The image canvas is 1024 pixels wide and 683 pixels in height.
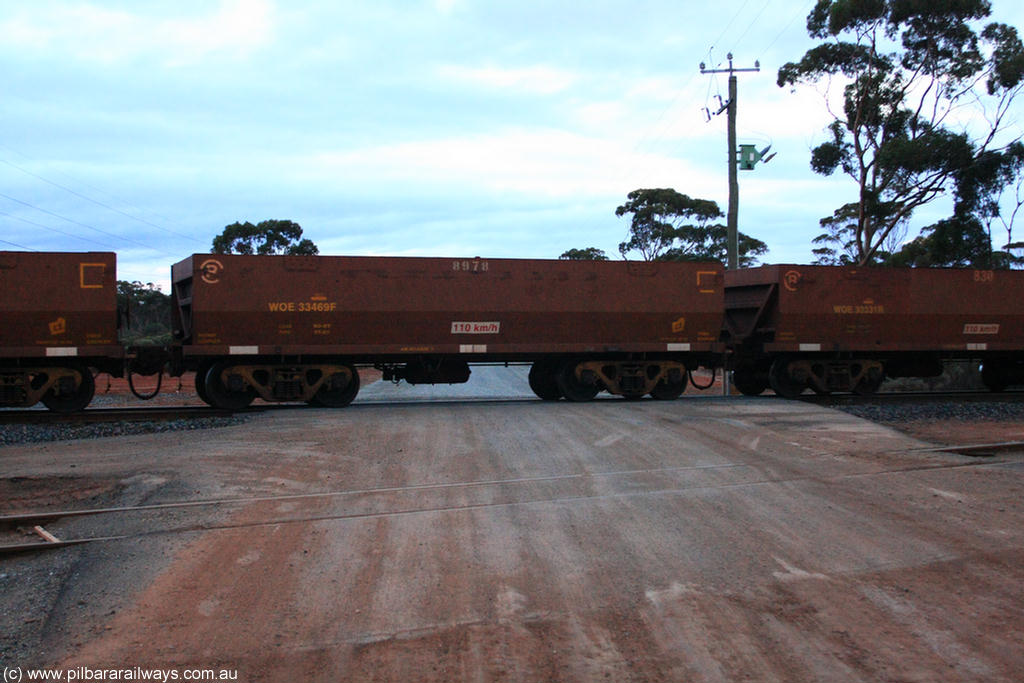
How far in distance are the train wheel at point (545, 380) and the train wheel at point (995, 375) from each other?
11.2 metres

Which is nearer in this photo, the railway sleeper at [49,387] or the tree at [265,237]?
the railway sleeper at [49,387]

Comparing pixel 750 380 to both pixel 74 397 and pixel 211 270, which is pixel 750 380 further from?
pixel 74 397

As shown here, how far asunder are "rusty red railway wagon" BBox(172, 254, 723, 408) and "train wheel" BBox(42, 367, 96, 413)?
1490 millimetres

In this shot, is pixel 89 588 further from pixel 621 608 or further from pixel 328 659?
pixel 621 608

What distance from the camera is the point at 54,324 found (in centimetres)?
1412

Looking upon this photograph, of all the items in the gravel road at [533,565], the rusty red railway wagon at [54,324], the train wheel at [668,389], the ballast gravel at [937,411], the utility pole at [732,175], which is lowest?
the gravel road at [533,565]

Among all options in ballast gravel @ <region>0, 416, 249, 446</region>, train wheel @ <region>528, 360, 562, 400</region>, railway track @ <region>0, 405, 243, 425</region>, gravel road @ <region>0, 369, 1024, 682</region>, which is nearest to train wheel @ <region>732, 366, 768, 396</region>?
train wheel @ <region>528, 360, 562, 400</region>

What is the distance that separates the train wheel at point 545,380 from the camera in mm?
17500

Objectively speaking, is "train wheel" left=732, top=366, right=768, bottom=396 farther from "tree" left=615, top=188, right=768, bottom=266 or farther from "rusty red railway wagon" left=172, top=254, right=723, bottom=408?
"tree" left=615, top=188, right=768, bottom=266

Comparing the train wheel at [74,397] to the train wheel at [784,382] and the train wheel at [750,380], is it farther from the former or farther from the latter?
the train wheel at [750,380]

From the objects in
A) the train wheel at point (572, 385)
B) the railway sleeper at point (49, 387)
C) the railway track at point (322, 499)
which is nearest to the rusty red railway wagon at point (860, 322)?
the train wheel at point (572, 385)

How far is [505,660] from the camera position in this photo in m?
4.46

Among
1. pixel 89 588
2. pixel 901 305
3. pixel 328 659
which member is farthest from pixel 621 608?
pixel 901 305

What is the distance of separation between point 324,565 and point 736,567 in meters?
3.01
